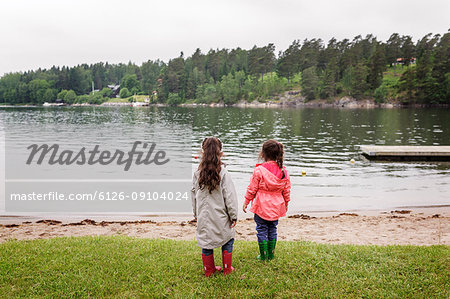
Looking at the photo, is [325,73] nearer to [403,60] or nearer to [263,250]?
[403,60]

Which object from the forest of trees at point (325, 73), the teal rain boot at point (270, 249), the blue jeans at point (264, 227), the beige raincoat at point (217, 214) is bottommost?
the teal rain boot at point (270, 249)

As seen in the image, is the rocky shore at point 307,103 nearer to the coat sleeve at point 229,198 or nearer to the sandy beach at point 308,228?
the sandy beach at point 308,228

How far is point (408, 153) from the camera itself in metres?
24.6

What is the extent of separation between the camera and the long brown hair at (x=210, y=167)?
199 inches

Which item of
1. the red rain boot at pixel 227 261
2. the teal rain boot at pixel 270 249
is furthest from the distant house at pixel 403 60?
the red rain boot at pixel 227 261

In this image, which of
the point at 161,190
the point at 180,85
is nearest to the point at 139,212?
the point at 161,190

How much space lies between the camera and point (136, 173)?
20578mm

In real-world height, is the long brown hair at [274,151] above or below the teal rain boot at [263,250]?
above

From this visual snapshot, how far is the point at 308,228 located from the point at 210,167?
6.15 meters

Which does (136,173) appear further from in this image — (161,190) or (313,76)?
(313,76)

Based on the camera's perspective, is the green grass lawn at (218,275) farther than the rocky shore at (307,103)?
No

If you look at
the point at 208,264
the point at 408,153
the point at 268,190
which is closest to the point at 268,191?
the point at 268,190

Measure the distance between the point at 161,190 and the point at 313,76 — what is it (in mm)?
122146

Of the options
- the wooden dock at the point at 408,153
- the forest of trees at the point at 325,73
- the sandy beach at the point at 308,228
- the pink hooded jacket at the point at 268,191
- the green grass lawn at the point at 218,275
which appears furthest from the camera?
the forest of trees at the point at 325,73
